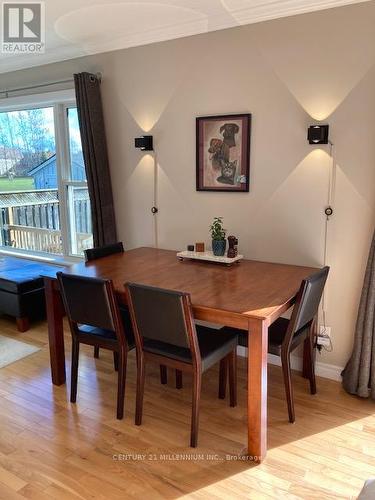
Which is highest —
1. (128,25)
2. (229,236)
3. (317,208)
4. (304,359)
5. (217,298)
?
(128,25)

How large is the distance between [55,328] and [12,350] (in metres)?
0.87

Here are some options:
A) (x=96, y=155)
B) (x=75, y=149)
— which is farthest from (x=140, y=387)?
(x=75, y=149)

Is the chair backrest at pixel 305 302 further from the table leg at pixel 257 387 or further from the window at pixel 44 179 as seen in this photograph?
the window at pixel 44 179

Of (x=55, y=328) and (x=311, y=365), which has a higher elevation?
(x=55, y=328)

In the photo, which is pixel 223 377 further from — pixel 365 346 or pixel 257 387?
pixel 365 346

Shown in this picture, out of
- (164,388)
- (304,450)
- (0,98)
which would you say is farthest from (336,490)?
(0,98)

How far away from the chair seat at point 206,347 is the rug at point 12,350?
148cm

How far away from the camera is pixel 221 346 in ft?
7.41

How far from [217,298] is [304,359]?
109 centimetres

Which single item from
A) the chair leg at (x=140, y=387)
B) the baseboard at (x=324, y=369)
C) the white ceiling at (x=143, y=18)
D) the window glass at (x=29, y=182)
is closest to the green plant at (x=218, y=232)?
the baseboard at (x=324, y=369)

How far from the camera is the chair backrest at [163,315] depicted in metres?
1.99

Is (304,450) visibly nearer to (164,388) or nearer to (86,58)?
(164,388)

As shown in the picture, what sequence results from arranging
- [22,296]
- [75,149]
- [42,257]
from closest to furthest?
[22,296]
[75,149]
[42,257]

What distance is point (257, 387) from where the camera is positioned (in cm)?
201
